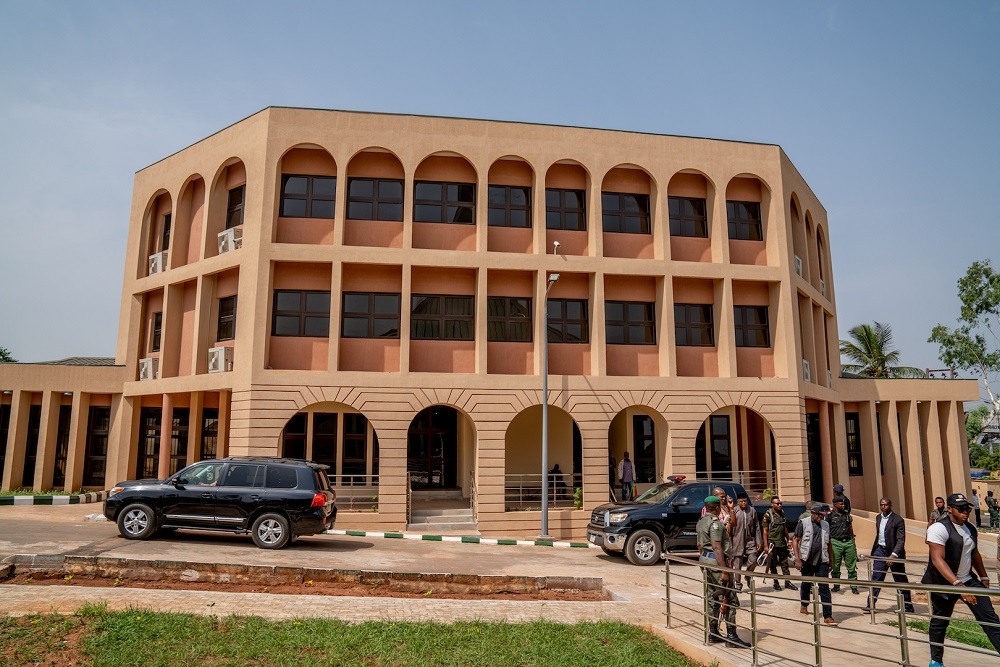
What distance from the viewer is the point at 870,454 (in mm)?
29125

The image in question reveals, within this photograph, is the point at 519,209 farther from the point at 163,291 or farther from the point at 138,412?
the point at 138,412

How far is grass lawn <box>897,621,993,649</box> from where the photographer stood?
9453 mm

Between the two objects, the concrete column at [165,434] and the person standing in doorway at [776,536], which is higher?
the concrete column at [165,434]

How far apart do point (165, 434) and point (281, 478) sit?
405 inches

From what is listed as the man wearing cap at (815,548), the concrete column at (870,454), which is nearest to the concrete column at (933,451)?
the concrete column at (870,454)

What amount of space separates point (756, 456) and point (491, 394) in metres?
12.7

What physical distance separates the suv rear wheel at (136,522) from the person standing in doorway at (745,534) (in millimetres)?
11436

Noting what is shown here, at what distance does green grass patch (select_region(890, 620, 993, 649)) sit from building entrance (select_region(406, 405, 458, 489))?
1650cm

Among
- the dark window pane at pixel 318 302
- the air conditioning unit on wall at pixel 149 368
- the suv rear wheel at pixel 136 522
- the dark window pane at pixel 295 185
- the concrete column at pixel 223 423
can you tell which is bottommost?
the suv rear wheel at pixel 136 522

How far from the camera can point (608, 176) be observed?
23469 mm

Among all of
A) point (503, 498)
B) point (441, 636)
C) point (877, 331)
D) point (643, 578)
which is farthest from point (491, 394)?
point (877, 331)

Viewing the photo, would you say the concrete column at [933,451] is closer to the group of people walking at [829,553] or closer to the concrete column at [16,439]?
the group of people walking at [829,553]

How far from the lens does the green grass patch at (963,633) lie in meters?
9.45

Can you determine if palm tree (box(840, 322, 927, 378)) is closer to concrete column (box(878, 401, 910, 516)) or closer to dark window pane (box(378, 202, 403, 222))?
concrete column (box(878, 401, 910, 516))
